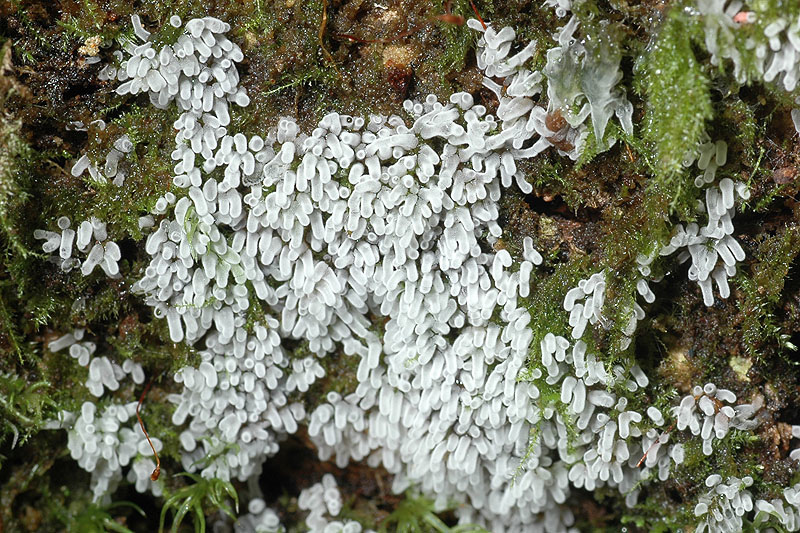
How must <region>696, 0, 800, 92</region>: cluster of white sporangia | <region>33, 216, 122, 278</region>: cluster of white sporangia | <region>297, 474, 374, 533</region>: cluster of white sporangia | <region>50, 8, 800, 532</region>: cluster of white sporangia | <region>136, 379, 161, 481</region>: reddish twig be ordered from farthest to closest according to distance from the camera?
A: <region>297, 474, 374, 533</region>: cluster of white sporangia → <region>136, 379, 161, 481</region>: reddish twig → <region>33, 216, 122, 278</region>: cluster of white sporangia → <region>50, 8, 800, 532</region>: cluster of white sporangia → <region>696, 0, 800, 92</region>: cluster of white sporangia

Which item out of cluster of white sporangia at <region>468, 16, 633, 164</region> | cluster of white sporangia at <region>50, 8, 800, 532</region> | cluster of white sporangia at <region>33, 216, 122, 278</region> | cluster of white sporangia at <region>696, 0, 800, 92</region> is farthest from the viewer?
cluster of white sporangia at <region>33, 216, 122, 278</region>

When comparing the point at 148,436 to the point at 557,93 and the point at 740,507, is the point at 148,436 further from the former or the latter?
the point at 740,507

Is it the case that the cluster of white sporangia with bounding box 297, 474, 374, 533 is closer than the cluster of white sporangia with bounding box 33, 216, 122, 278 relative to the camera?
No

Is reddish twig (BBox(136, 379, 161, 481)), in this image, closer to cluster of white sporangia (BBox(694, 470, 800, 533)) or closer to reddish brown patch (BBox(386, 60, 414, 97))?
reddish brown patch (BBox(386, 60, 414, 97))

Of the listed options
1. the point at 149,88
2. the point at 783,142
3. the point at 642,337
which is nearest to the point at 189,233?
the point at 149,88

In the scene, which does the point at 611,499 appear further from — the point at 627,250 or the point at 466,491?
the point at 627,250

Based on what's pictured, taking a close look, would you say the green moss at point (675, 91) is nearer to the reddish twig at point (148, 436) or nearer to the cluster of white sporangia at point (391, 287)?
the cluster of white sporangia at point (391, 287)

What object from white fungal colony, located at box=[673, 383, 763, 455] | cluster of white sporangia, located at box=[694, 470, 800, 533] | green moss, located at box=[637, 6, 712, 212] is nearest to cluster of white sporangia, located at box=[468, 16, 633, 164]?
green moss, located at box=[637, 6, 712, 212]
